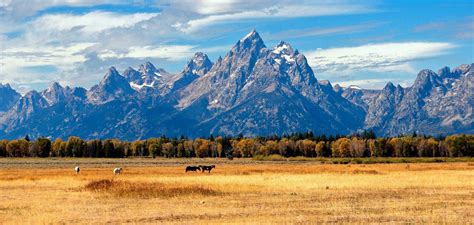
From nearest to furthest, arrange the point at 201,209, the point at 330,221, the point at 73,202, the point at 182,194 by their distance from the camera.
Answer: the point at 330,221 < the point at 201,209 < the point at 73,202 < the point at 182,194

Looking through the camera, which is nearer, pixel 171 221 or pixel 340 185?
pixel 171 221

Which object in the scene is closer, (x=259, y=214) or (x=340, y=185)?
(x=259, y=214)

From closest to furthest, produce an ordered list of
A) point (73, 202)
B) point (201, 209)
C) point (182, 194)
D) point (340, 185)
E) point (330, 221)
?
1. point (330, 221)
2. point (201, 209)
3. point (73, 202)
4. point (182, 194)
5. point (340, 185)

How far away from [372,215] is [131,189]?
21.0 meters

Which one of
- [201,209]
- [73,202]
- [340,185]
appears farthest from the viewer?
[340,185]

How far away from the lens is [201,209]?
37.4 m

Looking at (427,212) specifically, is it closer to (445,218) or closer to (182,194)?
(445,218)

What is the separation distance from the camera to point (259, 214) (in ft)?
113

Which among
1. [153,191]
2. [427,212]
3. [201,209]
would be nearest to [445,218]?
[427,212]

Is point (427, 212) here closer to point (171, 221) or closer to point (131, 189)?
point (171, 221)

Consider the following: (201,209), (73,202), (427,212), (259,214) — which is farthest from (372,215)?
(73,202)

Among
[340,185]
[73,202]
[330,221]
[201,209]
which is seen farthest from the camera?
[340,185]

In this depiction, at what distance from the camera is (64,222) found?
31875mm

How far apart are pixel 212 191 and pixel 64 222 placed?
59.1 feet
